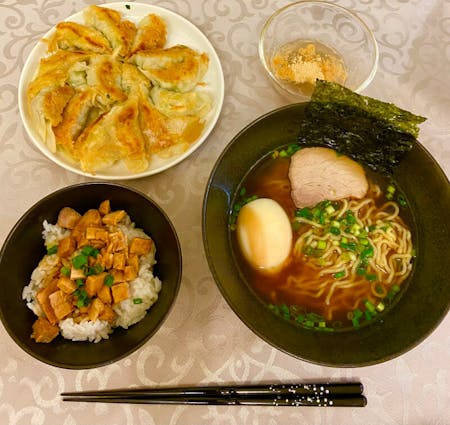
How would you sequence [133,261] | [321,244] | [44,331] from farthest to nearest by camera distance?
[321,244], [133,261], [44,331]

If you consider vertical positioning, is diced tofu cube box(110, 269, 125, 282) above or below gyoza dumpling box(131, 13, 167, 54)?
below

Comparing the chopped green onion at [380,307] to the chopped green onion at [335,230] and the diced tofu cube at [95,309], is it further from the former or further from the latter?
the diced tofu cube at [95,309]

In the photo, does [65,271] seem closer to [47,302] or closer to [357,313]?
[47,302]

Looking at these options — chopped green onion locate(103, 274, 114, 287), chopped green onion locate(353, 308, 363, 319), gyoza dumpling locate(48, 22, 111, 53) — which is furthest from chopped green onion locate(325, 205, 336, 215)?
gyoza dumpling locate(48, 22, 111, 53)

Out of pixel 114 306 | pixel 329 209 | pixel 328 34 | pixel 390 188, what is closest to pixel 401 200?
pixel 390 188

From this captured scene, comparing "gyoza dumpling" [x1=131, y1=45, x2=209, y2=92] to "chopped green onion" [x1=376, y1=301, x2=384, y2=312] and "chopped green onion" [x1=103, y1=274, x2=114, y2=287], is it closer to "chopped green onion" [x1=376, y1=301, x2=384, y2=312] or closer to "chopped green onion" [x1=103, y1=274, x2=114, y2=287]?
"chopped green onion" [x1=103, y1=274, x2=114, y2=287]

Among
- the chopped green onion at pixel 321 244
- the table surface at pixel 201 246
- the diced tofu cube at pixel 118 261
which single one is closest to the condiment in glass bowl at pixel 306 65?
the table surface at pixel 201 246

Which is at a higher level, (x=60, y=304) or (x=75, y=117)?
(x=75, y=117)
